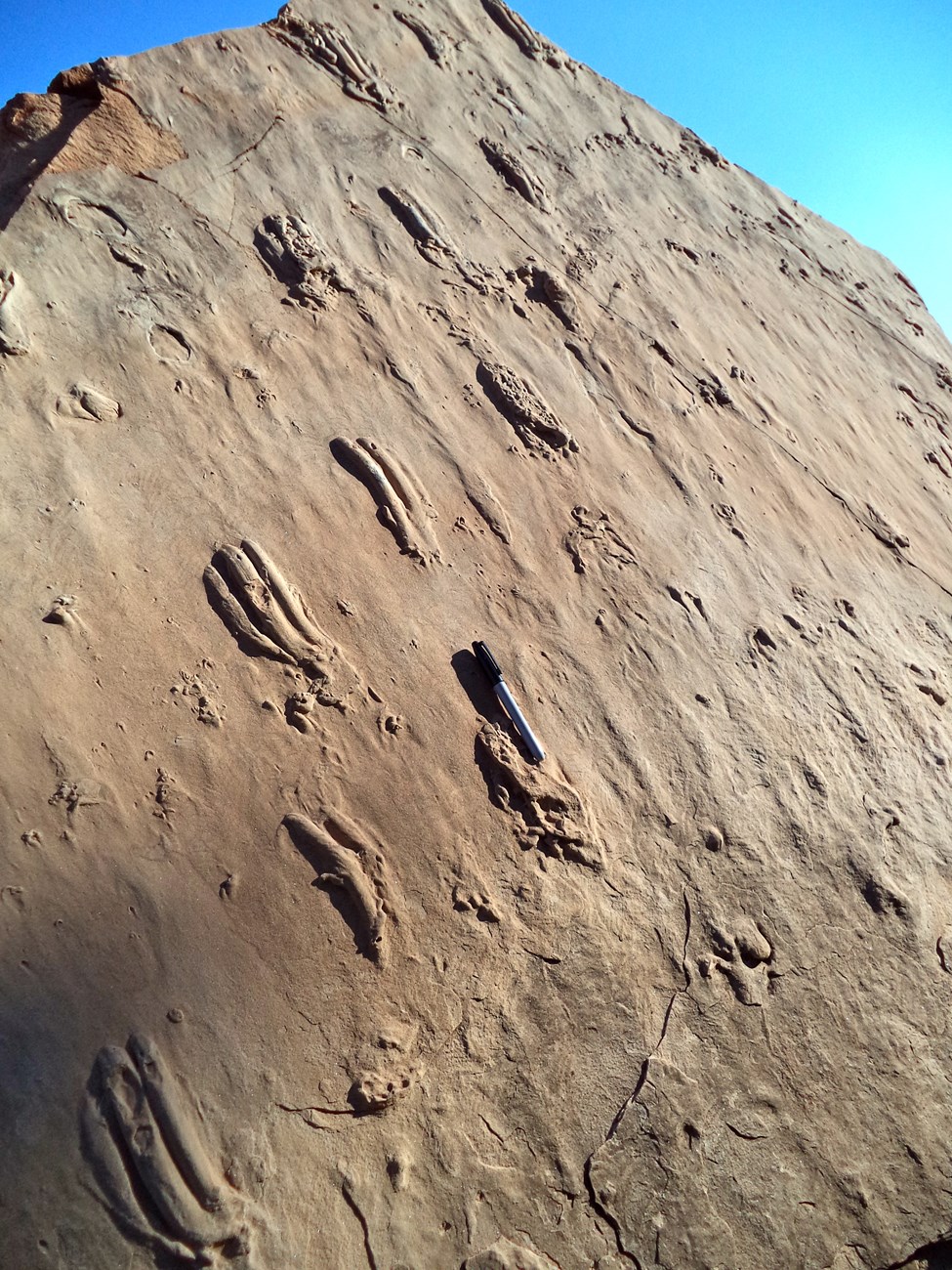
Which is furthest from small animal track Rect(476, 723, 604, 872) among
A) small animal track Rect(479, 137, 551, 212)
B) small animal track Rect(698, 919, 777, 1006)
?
small animal track Rect(479, 137, 551, 212)

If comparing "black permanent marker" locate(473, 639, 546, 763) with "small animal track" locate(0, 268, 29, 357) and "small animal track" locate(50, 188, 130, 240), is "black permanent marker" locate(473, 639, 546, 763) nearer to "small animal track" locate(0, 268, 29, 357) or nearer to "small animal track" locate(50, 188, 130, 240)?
"small animal track" locate(0, 268, 29, 357)

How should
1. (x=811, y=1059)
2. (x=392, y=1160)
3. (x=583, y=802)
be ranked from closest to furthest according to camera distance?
(x=392, y=1160) → (x=811, y=1059) → (x=583, y=802)

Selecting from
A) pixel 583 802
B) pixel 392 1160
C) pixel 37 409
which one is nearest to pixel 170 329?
pixel 37 409

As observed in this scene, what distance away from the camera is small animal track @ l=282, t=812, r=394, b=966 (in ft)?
6.68

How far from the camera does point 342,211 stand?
11.0ft

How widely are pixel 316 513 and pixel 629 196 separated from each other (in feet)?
9.97

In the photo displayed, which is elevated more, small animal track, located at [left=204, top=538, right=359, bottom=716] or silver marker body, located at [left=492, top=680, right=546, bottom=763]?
silver marker body, located at [left=492, top=680, right=546, bottom=763]

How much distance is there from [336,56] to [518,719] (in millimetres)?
3317

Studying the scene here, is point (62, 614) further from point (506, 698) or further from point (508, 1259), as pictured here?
point (508, 1259)

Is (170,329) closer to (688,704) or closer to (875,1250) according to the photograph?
(688,704)

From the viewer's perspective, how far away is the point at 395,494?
278 cm

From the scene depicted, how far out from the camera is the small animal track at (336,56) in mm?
3646

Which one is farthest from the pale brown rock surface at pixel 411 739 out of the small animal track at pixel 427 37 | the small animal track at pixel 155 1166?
the small animal track at pixel 427 37

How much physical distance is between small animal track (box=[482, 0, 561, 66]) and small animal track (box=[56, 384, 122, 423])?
3.55 m
